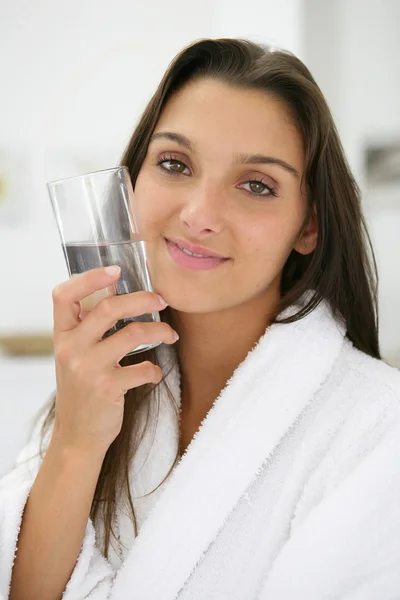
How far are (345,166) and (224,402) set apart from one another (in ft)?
1.55

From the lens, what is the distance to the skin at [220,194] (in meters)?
0.99

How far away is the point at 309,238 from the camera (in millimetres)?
1169

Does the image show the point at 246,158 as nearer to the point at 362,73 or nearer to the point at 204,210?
the point at 204,210

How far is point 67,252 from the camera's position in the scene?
0.84 meters

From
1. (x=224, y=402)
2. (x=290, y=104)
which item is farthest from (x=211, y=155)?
(x=224, y=402)

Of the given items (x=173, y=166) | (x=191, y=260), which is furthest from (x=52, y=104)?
(x=191, y=260)

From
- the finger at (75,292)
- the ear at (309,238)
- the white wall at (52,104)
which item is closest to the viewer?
the finger at (75,292)

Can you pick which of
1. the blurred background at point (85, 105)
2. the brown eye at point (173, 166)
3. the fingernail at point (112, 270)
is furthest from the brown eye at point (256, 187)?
the blurred background at point (85, 105)

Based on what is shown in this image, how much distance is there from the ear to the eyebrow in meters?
0.12

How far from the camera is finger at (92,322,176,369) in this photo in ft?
2.67

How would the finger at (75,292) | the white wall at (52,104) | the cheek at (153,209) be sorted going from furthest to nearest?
1. the white wall at (52,104)
2. the cheek at (153,209)
3. the finger at (75,292)

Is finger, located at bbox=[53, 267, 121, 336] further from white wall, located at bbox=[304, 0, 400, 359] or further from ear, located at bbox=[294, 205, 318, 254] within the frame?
white wall, located at bbox=[304, 0, 400, 359]

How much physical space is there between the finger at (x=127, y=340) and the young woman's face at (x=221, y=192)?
194 mm

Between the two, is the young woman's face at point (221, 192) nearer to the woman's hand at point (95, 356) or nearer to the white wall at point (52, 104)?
the woman's hand at point (95, 356)
